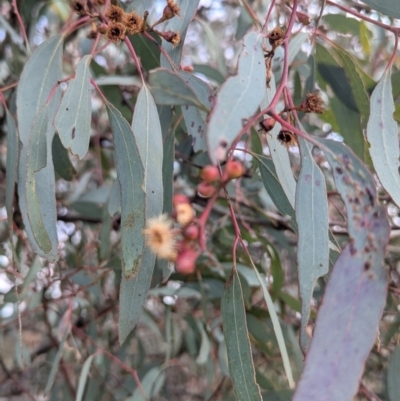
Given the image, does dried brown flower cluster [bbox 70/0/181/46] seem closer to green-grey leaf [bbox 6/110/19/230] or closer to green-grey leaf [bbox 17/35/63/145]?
green-grey leaf [bbox 17/35/63/145]

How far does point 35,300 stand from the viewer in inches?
69.9

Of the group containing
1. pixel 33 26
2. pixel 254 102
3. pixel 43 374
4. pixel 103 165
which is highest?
pixel 254 102

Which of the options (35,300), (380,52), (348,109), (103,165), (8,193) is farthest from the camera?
(380,52)

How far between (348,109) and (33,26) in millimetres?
1034

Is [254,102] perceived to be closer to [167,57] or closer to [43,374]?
[167,57]

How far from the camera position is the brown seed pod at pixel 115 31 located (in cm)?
78

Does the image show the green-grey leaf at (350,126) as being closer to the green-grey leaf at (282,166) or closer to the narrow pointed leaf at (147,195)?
the green-grey leaf at (282,166)

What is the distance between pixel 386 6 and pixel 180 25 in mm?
373

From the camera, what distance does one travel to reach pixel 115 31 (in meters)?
0.78

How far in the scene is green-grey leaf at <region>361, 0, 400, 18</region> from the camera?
917 mm

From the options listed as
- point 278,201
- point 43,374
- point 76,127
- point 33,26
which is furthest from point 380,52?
point 43,374

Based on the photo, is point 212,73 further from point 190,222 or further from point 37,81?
point 190,222

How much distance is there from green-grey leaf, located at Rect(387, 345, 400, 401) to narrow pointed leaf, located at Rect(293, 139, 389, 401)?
2.16ft

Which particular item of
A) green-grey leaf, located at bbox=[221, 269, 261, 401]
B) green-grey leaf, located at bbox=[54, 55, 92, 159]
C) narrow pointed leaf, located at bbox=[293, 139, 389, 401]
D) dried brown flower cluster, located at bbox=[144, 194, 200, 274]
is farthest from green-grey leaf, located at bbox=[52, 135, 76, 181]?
narrow pointed leaf, located at bbox=[293, 139, 389, 401]
